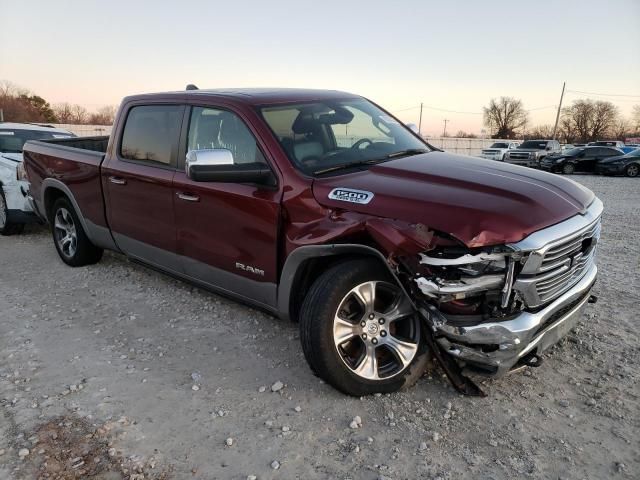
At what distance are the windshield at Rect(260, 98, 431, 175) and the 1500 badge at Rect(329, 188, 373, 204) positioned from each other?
310 mm

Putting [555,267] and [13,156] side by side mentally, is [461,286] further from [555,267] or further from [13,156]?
[13,156]

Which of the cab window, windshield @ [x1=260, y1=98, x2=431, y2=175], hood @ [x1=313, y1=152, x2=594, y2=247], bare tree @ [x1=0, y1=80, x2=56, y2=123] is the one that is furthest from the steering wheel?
bare tree @ [x1=0, y1=80, x2=56, y2=123]

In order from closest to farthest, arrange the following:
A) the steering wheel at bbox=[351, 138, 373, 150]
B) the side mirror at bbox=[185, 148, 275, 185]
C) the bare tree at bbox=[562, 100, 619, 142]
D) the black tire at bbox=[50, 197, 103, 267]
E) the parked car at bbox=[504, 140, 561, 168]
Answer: the side mirror at bbox=[185, 148, 275, 185] → the steering wheel at bbox=[351, 138, 373, 150] → the black tire at bbox=[50, 197, 103, 267] → the parked car at bbox=[504, 140, 561, 168] → the bare tree at bbox=[562, 100, 619, 142]

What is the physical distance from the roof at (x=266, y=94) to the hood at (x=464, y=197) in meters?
0.98

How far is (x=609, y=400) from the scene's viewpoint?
3.05m

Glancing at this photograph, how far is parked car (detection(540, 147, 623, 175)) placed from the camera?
22062mm

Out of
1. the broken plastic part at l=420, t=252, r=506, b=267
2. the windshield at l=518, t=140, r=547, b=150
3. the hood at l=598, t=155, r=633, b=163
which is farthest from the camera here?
the windshield at l=518, t=140, r=547, b=150

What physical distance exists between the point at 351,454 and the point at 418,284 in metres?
0.94

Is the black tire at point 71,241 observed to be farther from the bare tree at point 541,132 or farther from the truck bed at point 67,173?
the bare tree at point 541,132

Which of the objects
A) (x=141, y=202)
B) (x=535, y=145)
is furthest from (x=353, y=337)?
(x=535, y=145)

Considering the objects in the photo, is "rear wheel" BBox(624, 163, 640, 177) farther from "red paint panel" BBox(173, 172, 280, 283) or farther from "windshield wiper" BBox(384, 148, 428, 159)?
"red paint panel" BBox(173, 172, 280, 283)

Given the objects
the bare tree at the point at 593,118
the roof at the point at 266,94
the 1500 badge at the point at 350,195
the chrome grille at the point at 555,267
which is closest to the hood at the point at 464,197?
the 1500 badge at the point at 350,195

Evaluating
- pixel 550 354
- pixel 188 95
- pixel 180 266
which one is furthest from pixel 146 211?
pixel 550 354

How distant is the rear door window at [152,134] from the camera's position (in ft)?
14.0
